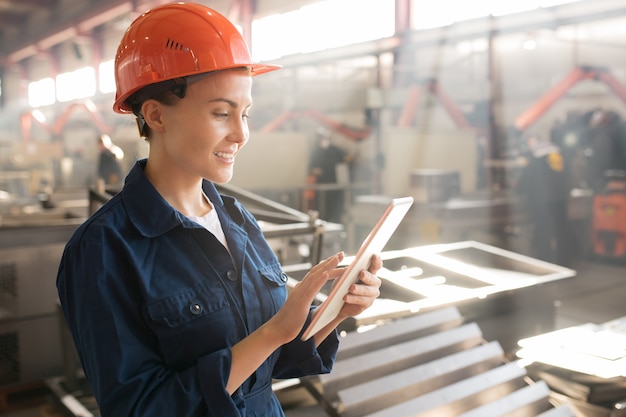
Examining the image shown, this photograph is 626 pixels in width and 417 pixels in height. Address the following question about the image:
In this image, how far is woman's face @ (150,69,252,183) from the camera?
3.19 ft

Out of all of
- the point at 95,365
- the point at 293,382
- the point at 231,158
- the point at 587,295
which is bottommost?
the point at 587,295

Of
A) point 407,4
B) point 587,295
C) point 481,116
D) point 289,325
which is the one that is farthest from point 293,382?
point 481,116

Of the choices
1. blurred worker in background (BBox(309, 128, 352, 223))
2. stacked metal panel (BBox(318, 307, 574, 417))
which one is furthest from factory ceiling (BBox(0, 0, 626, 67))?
stacked metal panel (BBox(318, 307, 574, 417))

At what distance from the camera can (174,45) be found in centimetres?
98

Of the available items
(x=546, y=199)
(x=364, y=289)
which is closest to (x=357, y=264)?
(x=364, y=289)

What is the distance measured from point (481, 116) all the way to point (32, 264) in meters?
7.87

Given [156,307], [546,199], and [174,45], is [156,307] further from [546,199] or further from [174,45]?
[546,199]

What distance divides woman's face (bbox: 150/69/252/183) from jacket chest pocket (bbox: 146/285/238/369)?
0.21m

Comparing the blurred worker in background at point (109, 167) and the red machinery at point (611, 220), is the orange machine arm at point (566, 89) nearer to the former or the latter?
the red machinery at point (611, 220)

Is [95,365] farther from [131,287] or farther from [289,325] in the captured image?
[289,325]

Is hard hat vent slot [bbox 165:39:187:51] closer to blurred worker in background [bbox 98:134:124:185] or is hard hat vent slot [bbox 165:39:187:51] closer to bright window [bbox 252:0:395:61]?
→ blurred worker in background [bbox 98:134:124:185]

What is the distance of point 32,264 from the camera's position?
314cm

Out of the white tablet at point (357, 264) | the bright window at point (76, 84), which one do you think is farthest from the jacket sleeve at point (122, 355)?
the bright window at point (76, 84)

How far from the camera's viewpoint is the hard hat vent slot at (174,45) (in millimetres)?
973
